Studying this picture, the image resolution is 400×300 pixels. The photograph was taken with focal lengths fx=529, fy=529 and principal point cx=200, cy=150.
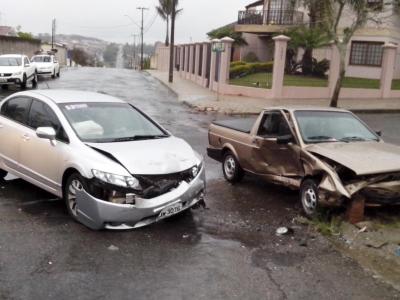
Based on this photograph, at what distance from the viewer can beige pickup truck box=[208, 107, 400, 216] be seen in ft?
20.6

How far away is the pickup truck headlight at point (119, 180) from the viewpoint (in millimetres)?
5707

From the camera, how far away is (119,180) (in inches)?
225

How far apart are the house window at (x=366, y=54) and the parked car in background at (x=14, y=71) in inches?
800

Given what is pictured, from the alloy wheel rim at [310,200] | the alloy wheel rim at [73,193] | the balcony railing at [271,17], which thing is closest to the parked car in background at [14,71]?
the balcony railing at [271,17]

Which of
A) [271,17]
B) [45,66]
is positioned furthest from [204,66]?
[45,66]

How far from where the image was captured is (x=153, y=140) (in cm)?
674

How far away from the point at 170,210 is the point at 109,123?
1.65 m

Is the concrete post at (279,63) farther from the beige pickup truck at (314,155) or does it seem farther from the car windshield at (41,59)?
the car windshield at (41,59)

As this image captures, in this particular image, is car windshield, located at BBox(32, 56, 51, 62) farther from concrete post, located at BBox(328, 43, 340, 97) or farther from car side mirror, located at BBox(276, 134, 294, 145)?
car side mirror, located at BBox(276, 134, 294, 145)

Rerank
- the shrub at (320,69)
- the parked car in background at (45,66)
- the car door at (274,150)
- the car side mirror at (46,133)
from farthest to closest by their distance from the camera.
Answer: the parked car in background at (45,66) → the shrub at (320,69) → the car door at (274,150) → the car side mirror at (46,133)

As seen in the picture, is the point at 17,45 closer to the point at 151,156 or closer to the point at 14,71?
the point at 14,71

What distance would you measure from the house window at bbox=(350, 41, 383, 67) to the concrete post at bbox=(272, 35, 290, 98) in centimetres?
1246

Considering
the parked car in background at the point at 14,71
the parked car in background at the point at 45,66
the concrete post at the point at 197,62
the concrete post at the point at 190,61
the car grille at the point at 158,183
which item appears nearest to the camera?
Result: the car grille at the point at 158,183

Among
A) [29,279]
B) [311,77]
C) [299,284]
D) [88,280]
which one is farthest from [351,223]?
[311,77]
